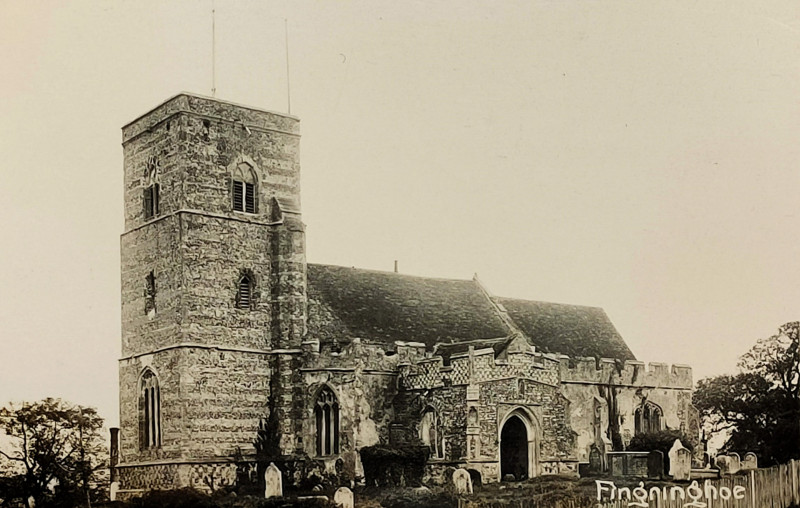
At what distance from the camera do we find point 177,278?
105 ft

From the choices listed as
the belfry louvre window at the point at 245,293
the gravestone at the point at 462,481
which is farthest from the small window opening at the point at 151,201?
the gravestone at the point at 462,481

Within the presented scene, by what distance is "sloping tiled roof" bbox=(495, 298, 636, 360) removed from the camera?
41344 millimetres

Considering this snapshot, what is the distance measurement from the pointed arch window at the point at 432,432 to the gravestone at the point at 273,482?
527 centimetres

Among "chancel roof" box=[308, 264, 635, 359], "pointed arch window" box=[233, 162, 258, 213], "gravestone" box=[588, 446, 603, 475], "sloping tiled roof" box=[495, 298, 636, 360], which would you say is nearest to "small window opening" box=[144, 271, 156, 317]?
"pointed arch window" box=[233, 162, 258, 213]

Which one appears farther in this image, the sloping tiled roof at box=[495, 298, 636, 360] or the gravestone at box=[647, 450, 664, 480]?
the sloping tiled roof at box=[495, 298, 636, 360]

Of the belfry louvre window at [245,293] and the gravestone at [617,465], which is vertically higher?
the belfry louvre window at [245,293]

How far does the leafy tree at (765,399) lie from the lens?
3309 cm

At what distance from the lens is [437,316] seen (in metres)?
38.7

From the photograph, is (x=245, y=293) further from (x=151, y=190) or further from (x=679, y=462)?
(x=679, y=462)

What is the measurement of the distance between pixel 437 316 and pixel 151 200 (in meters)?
11.5

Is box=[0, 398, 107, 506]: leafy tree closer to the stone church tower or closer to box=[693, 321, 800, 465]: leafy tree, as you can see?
the stone church tower

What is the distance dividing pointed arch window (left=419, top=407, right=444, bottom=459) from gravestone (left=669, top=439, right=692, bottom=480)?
6.97 m

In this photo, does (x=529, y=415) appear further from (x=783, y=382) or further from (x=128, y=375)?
(x=128, y=375)

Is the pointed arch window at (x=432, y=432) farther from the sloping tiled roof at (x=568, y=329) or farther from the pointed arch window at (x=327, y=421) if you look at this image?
the sloping tiled roof at (x=568, y=329)
